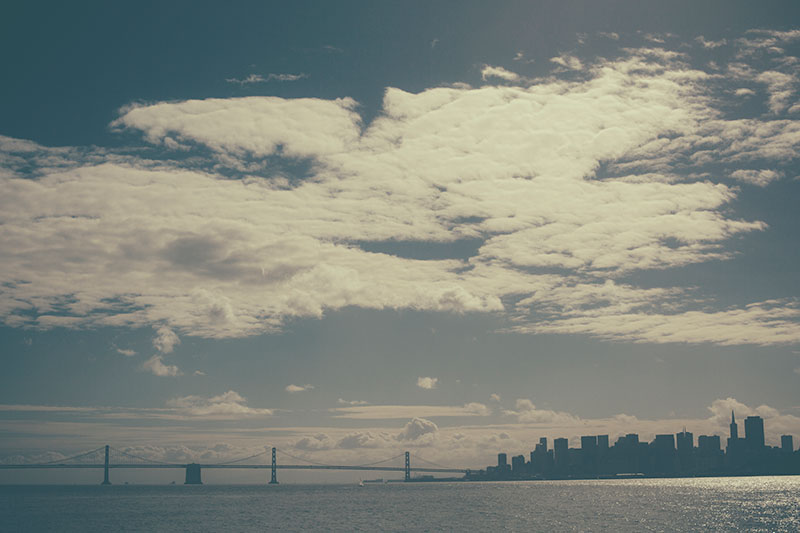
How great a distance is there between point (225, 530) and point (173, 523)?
1868 centimetres

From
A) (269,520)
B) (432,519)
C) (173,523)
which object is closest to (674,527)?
(432,519)

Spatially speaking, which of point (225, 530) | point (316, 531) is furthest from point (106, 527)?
point (316, 531)

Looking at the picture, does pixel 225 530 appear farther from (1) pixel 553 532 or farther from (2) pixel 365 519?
(1) pixel 553 532

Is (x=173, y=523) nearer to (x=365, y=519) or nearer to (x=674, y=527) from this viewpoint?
(x=365, y=519)

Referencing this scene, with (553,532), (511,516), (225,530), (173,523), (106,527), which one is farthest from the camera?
(511,516)

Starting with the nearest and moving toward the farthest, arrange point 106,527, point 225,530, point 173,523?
1. point 225,530
2. point 106,527
3. point 173,523

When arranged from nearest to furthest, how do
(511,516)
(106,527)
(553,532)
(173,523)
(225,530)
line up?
(553,532) < (225,530) < (106,527) < (173,523) < (511,516)

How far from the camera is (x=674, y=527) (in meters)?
104

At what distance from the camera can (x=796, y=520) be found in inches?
4503

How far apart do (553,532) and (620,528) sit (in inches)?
439

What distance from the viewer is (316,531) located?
99.8 meters

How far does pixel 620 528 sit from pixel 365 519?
4154 cm

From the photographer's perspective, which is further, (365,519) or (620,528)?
(365,519)

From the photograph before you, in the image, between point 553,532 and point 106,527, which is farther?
point 106,527
